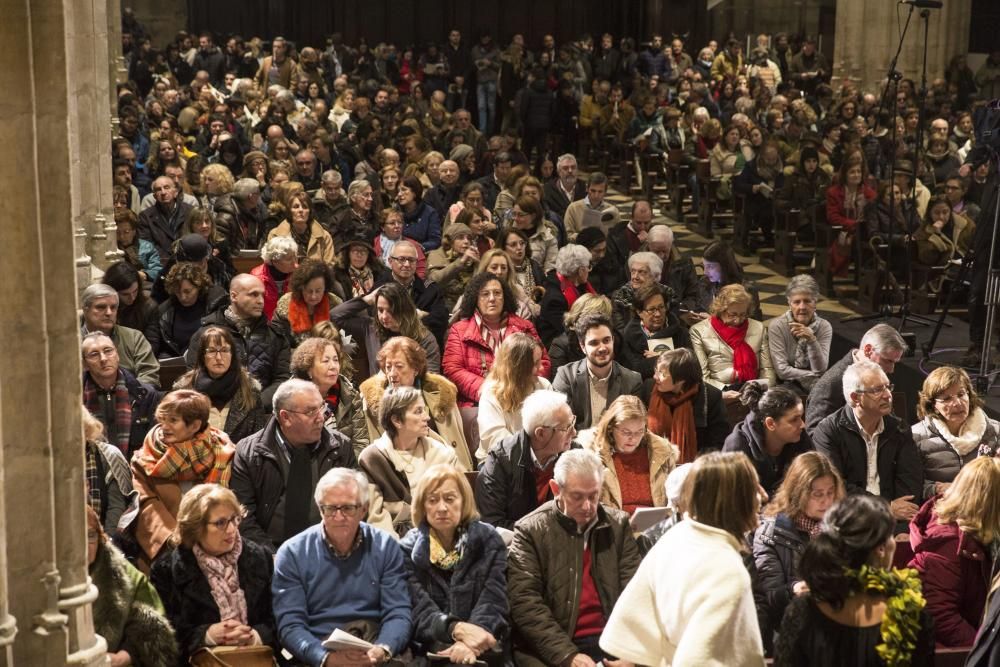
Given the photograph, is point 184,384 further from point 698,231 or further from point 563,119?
point 563,119

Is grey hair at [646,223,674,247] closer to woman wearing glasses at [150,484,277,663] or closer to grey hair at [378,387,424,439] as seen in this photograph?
grey hair at [378,387,424,439]

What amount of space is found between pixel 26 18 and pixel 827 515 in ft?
8.56

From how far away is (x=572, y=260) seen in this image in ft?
29.7

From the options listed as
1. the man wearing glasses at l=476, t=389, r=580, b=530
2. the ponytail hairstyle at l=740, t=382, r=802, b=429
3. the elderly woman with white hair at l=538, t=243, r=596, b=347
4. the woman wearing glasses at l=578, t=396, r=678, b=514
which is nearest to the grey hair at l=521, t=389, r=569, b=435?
the man wearing glasses at l=476, t=389, r=580, b=530

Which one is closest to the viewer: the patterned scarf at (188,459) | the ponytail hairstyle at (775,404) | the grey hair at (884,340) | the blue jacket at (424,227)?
the patterned scarf at (188,459)

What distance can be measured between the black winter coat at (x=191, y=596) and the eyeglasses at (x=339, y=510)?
12.8 inches

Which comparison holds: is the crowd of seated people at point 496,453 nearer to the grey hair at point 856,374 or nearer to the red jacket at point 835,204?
the grey hair at point 856,374

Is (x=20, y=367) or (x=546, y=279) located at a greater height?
(x=20, y=367)

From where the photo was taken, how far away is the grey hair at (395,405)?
598 centimetres

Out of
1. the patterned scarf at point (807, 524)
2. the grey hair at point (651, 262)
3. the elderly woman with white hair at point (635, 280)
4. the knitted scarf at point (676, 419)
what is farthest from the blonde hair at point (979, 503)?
the grey hair at point (651, 262)

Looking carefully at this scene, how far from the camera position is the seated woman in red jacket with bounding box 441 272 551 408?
771cm

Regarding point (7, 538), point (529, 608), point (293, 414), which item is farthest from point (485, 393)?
point (7, 538)

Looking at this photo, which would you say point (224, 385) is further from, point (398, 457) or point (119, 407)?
point (398, 457)

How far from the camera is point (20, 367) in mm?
3869
